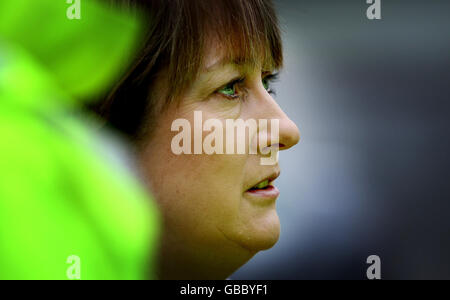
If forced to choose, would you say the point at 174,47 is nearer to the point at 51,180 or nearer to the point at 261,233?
the point at 261,233

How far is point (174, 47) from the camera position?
58cm

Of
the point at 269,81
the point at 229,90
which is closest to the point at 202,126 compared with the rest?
the point at 229,90

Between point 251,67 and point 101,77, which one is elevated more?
point 251,67

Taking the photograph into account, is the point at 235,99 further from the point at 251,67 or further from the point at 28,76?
the point at 28,76

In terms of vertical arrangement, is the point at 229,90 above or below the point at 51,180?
above

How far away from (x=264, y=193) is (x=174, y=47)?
225 mm

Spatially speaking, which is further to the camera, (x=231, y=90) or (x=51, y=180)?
(x=231, y=90)

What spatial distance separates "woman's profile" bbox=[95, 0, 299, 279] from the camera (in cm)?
59

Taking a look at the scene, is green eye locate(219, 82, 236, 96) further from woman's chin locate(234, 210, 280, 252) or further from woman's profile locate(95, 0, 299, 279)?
woman's chin locate(234, 210, 280, 252)

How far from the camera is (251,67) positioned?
0.62m

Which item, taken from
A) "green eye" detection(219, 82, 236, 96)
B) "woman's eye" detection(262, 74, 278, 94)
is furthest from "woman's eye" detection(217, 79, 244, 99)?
"woman's eye" detection(262, 74, 278, 94)

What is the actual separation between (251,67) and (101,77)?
46 centimetres
